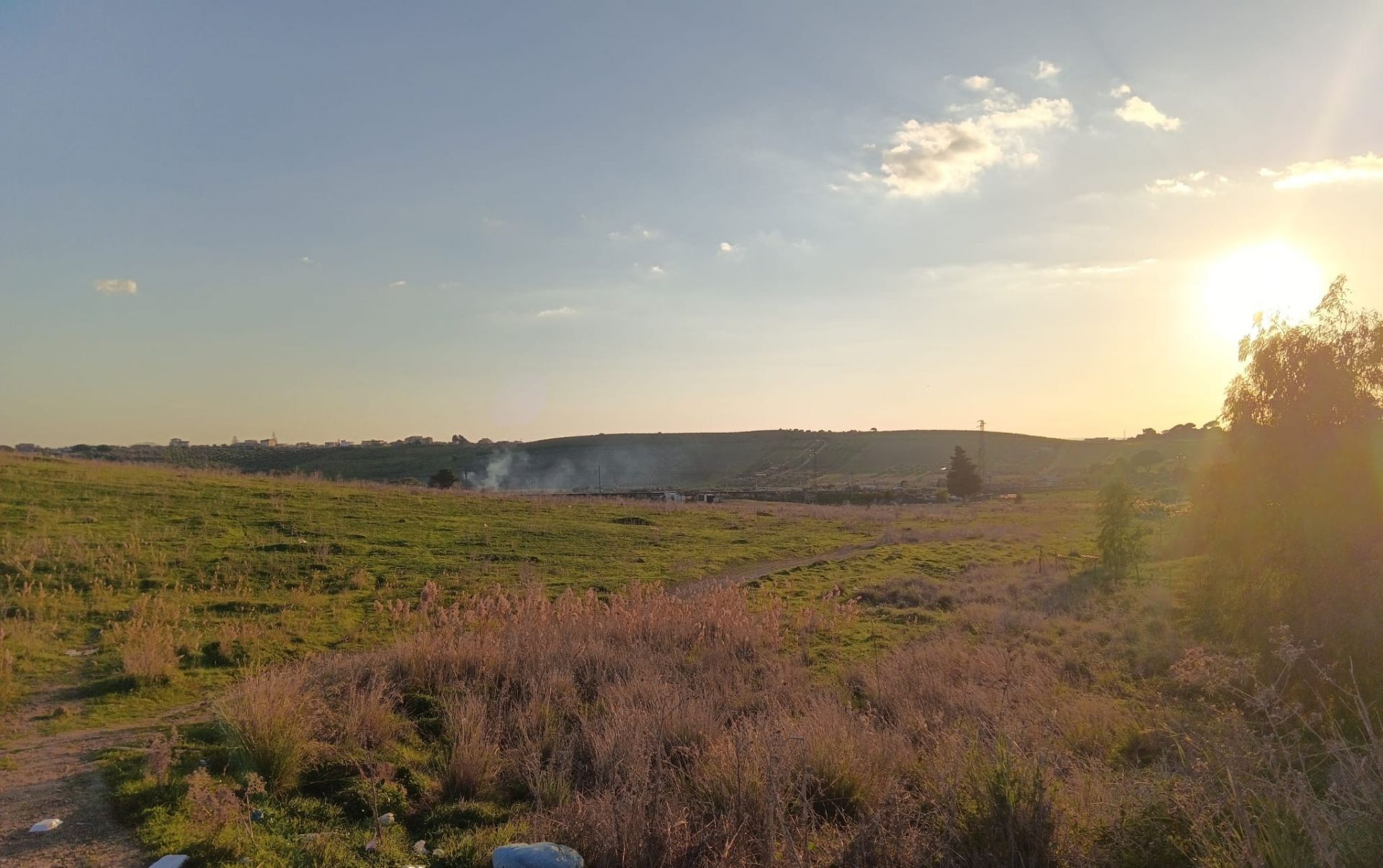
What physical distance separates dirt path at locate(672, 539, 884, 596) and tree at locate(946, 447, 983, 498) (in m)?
42.6

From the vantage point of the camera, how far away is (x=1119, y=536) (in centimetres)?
2350

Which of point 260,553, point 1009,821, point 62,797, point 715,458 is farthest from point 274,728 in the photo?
point 715,458

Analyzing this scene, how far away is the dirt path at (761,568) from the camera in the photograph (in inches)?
800

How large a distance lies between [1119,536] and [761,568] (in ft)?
37.0

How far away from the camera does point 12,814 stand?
5.85m

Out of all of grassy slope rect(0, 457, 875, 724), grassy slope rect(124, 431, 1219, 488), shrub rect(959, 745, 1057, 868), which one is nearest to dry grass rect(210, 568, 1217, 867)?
shrub rect(959, 745, 1057, 868)

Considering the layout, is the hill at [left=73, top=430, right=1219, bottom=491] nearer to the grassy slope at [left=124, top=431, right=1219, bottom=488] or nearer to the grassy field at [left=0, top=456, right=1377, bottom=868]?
the grassy slope at [left=124, top=431, right=1219, bottom=488]

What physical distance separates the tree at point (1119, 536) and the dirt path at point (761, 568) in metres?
9.08

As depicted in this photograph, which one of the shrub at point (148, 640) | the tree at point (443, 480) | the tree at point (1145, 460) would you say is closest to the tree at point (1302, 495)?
the shrub at point (148, 640)

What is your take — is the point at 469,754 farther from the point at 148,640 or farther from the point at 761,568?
the point at 761,568

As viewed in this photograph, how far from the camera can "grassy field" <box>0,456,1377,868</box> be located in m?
5.53

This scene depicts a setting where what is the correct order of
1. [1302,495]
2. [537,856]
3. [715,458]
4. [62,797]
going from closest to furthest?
[537,856]
[62,797]
[1302,495]
[715,458]

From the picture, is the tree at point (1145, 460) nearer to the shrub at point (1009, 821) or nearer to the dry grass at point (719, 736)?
the dry grass at point (719, 736)

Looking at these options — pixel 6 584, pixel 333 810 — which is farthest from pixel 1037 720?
pixel 6 584
